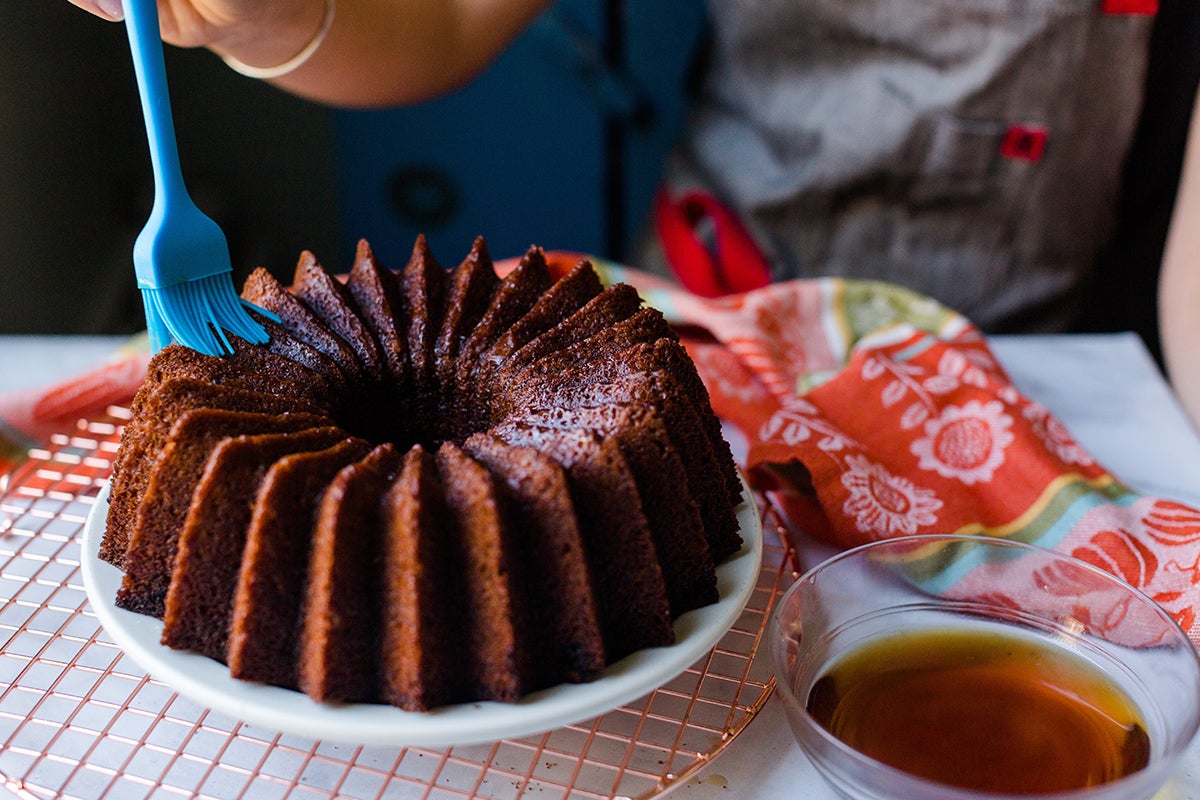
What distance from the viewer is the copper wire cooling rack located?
992 millimetres

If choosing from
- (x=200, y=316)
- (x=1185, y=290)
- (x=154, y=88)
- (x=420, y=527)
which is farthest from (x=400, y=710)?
(x=1185, y=290)

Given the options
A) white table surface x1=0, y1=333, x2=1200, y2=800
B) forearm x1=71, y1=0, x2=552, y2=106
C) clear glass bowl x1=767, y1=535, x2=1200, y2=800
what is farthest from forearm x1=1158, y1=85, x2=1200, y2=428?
forearm x1=71, y1=0, x2=552, y2=106

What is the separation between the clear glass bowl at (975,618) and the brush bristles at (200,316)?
2.24 feet

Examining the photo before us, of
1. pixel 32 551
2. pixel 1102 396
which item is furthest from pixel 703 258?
pixel 32 551

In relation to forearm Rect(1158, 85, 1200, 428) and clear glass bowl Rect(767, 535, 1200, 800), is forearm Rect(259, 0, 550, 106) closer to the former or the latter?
clear glass bowl Rect(767, 535, 1200, 800)

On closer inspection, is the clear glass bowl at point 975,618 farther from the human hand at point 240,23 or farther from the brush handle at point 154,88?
the human hand at point 240,23

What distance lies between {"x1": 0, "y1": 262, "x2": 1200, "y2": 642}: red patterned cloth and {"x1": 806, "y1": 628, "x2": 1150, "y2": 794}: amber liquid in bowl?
0.10 m

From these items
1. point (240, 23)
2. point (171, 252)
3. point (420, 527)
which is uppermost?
point (240, 23)

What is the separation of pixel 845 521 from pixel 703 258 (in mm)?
1006

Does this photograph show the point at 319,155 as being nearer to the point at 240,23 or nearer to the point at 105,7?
the point at 240,23

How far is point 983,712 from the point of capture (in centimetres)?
100

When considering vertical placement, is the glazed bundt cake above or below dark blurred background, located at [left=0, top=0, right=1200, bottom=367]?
above

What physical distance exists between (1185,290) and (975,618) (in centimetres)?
100

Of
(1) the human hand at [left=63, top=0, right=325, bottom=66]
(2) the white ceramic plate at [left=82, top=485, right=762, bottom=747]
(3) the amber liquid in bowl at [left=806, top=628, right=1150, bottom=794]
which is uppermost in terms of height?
(1) the human hand at [left=63, top=0, right=325, bottom=66]
